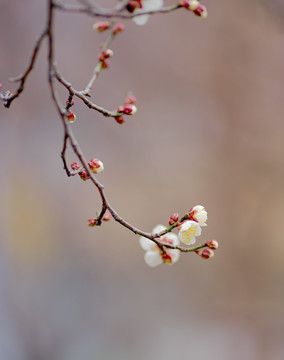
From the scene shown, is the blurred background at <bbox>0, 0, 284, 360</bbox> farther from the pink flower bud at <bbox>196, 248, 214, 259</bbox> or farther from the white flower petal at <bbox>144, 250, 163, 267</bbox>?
the pink flower bud at <bbox>196, 248, 214, 259</bbox>

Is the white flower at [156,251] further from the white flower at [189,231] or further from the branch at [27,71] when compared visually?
the branch at [27,71]

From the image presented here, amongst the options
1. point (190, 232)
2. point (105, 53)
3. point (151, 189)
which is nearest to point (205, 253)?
point (190, 232)

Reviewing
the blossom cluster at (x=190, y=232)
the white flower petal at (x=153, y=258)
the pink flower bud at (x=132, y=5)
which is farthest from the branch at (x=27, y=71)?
the white flower petal at (x=153, y=258)

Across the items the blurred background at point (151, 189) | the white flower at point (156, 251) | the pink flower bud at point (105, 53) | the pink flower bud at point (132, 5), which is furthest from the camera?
the blurred background at point (151, 189)

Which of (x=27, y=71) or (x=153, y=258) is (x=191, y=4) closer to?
(x=27, y=71)

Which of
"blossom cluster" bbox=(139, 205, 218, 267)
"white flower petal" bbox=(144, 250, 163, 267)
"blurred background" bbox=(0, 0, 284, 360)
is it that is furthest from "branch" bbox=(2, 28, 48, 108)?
"blurred background" bbox=(0, 0, 284, 360)

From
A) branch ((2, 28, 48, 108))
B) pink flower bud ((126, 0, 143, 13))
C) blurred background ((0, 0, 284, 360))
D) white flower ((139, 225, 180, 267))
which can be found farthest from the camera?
blurred background ((0, 0, 284, 360))

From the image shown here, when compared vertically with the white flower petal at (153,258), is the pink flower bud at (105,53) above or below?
above
